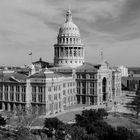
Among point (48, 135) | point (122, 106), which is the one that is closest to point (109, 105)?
point (122, 106)

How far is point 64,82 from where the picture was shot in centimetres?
12706

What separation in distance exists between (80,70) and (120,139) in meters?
75.8

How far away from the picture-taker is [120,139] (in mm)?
63844

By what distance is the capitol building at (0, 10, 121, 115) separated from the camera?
112875 mm

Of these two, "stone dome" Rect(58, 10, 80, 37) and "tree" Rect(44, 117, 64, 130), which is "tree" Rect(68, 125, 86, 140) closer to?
"tree" Rect(44, 117, 64, 130)

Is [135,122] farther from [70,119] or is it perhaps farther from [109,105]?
[109,105]

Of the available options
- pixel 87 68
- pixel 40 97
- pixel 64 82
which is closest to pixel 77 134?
pixel 40 97

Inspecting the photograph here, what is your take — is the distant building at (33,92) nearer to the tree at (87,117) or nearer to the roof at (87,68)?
the roof at (87,68)

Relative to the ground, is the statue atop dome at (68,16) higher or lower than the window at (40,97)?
higher

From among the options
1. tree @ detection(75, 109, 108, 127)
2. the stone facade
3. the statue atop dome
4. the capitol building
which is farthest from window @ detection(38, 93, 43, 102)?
the statue atop dome

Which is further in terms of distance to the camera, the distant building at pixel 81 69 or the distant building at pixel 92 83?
the distant building at pixel 81 69

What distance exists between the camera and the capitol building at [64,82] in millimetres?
112875

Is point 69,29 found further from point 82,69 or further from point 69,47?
point 82,69

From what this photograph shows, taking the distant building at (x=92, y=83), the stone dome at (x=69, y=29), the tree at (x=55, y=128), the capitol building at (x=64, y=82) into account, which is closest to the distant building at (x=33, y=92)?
the capitol building at (x=64, y=82)
